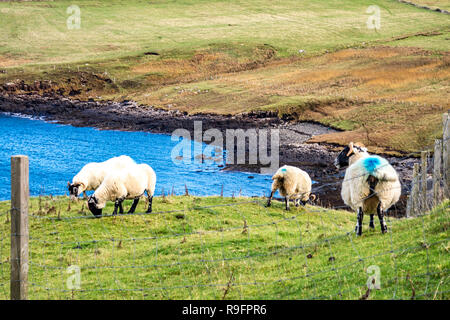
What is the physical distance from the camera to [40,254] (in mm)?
14539

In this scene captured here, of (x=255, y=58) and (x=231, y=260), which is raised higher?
(x=255, y=58)

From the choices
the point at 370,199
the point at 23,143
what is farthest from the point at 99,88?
the point at 370,199

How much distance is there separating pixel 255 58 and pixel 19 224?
227 ft

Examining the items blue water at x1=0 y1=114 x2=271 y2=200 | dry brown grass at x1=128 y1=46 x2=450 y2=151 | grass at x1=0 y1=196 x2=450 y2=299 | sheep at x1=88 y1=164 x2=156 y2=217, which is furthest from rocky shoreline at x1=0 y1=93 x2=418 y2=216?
grass at x1=0 y1=196 x2=450 y2=299

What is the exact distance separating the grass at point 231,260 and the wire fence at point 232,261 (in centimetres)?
2

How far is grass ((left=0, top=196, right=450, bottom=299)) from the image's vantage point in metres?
9.55

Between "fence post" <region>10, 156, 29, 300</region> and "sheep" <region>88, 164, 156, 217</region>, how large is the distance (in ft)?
31.1

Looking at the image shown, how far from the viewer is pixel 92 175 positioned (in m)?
21.1

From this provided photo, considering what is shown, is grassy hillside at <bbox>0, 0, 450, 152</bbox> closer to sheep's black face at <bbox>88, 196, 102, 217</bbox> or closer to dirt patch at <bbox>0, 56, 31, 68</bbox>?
dirt patch at <bbox>0, 56, 31, 68</bbox>

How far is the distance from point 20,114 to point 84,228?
158 ft

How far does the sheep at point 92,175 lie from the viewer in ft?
66.8

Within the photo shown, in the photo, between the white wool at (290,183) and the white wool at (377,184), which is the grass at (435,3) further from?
the white wool at (377,184)
